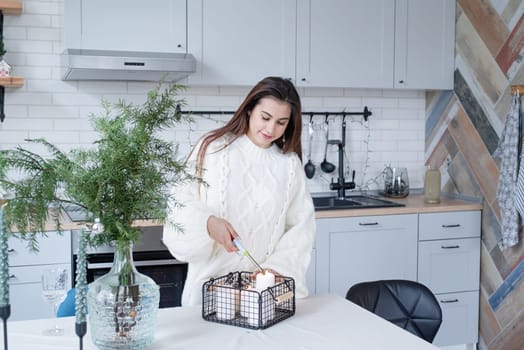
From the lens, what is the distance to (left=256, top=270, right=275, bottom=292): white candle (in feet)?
6.72

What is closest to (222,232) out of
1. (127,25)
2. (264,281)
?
(264,281)

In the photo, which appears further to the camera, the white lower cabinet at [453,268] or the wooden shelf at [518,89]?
the white lower cabinet at [453,268]

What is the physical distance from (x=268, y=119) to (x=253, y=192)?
10.6 inches

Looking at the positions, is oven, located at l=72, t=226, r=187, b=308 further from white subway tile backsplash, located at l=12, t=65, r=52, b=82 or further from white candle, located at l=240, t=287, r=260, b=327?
white candle, located at l=240, t=287, r=260, b=327

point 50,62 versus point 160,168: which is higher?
Result: point 50,62

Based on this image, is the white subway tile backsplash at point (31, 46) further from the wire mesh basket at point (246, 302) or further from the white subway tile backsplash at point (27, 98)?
the wire mesh basket at point (246, 302)

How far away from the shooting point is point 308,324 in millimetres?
2037

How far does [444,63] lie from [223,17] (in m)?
1.55

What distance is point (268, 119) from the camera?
7.93ft

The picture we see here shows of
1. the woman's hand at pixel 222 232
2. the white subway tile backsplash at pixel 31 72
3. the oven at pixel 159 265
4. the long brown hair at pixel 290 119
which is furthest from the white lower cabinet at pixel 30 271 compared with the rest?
the woman's hand at pixel 222 232

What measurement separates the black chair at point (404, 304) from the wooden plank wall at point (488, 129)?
165cm

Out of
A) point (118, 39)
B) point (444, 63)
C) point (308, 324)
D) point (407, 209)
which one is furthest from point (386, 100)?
point (308, 324)

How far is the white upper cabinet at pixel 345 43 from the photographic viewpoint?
4109 mm

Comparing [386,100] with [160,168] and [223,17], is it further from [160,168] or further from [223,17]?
[160,168]
